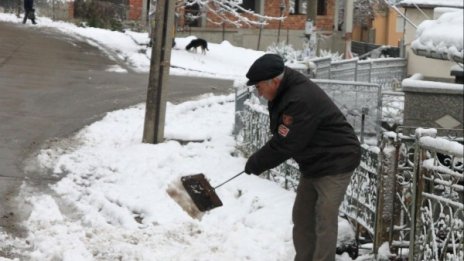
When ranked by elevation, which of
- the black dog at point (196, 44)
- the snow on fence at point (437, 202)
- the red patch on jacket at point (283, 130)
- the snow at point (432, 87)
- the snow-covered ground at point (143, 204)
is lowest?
the snow-covered ground at point (143, 204)

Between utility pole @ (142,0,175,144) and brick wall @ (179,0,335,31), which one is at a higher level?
brick wall @ (179,0,335,31)

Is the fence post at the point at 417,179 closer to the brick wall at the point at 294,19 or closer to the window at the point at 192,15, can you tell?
the window at the point at 192,15

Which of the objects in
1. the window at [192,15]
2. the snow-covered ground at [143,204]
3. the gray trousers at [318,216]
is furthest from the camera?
the window at [192,15]

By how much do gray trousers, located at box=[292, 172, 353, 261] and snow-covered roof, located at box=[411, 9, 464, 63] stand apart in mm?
1495

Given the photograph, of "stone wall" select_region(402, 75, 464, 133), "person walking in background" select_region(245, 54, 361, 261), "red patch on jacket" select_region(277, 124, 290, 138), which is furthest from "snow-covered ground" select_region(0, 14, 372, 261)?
"stone wall" select_region(402, 75, 464, 133)

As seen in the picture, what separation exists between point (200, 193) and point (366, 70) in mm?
8930

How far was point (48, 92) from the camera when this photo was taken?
535 inches

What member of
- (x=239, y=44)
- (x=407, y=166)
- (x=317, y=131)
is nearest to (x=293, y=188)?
(x=407, y=166)

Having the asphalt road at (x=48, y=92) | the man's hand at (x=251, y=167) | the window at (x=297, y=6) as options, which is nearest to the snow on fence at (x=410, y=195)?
the man's hand at (x=251, y=167)

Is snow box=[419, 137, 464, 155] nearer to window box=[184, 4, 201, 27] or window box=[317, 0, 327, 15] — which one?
window box=[184, 4, 201, 27]

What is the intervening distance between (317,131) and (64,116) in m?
7.55

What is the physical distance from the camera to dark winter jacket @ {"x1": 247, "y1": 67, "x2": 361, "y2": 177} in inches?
Answer: 181

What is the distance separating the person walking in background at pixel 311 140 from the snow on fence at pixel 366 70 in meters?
6.82

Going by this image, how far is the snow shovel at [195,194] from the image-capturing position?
18.6 ft
